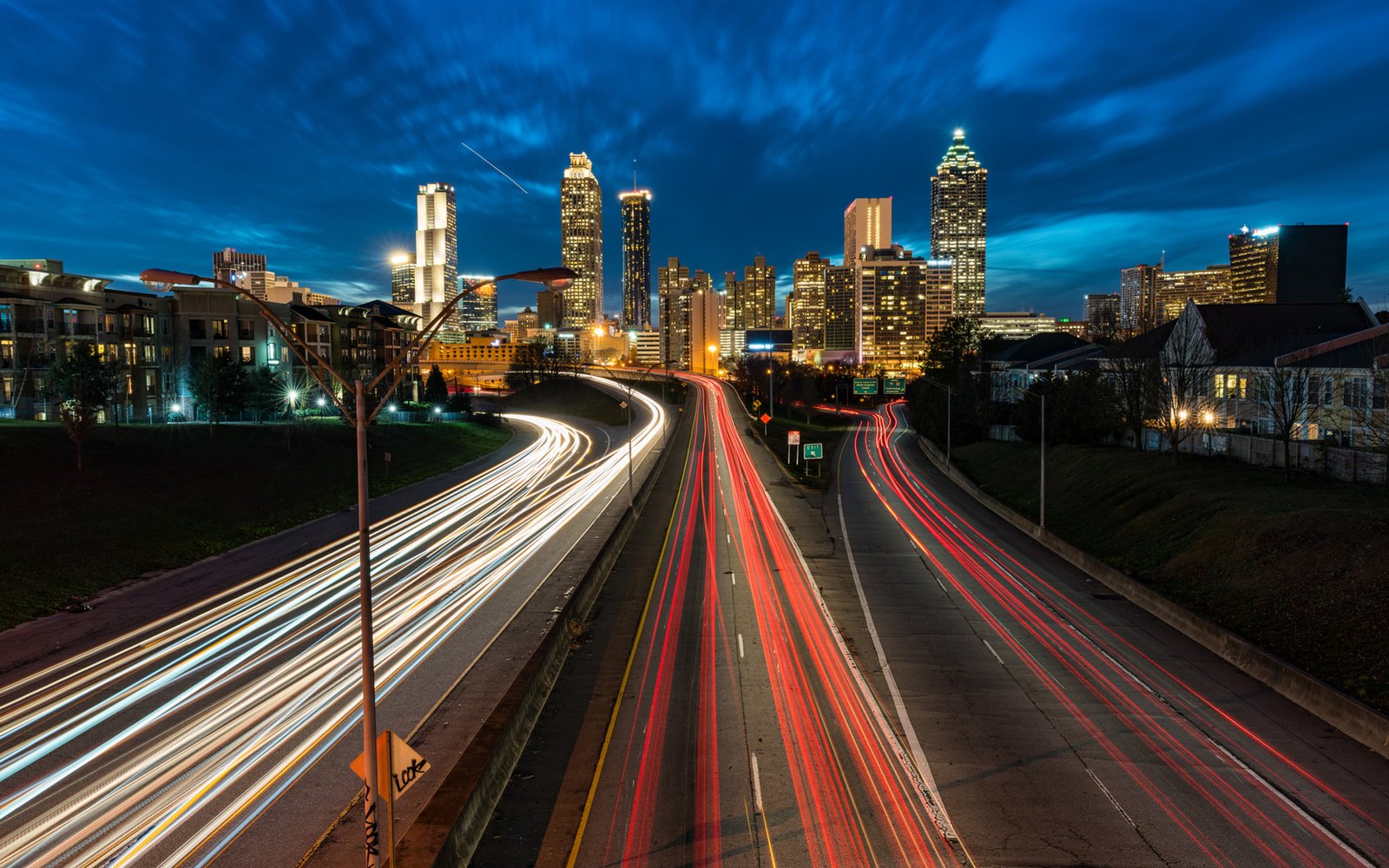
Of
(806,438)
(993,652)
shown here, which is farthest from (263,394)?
(993,652)

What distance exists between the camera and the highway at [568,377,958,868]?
462 inches

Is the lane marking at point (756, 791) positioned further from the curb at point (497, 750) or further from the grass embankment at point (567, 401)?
the grass embankment at point (567, 401)

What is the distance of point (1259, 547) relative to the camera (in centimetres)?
2536

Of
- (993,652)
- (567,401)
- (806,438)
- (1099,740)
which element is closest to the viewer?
(1099,740)

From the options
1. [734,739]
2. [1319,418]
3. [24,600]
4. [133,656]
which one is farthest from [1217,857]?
[1319,418]

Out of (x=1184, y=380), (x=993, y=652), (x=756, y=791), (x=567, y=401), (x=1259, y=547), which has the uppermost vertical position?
(x=1184, y=380)

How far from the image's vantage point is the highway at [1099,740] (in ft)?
39.0

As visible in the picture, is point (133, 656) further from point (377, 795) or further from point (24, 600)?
point (377, 795)

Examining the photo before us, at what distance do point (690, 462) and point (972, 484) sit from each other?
24.1 m

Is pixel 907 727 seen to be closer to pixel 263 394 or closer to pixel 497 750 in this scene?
pixel 497 750

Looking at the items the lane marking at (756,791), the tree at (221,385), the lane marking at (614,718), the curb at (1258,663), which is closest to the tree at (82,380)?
the tree at (221,385)

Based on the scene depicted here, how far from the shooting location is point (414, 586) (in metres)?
27.7

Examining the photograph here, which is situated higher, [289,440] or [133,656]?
[289,440]

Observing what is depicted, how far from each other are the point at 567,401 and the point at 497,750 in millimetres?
115875
